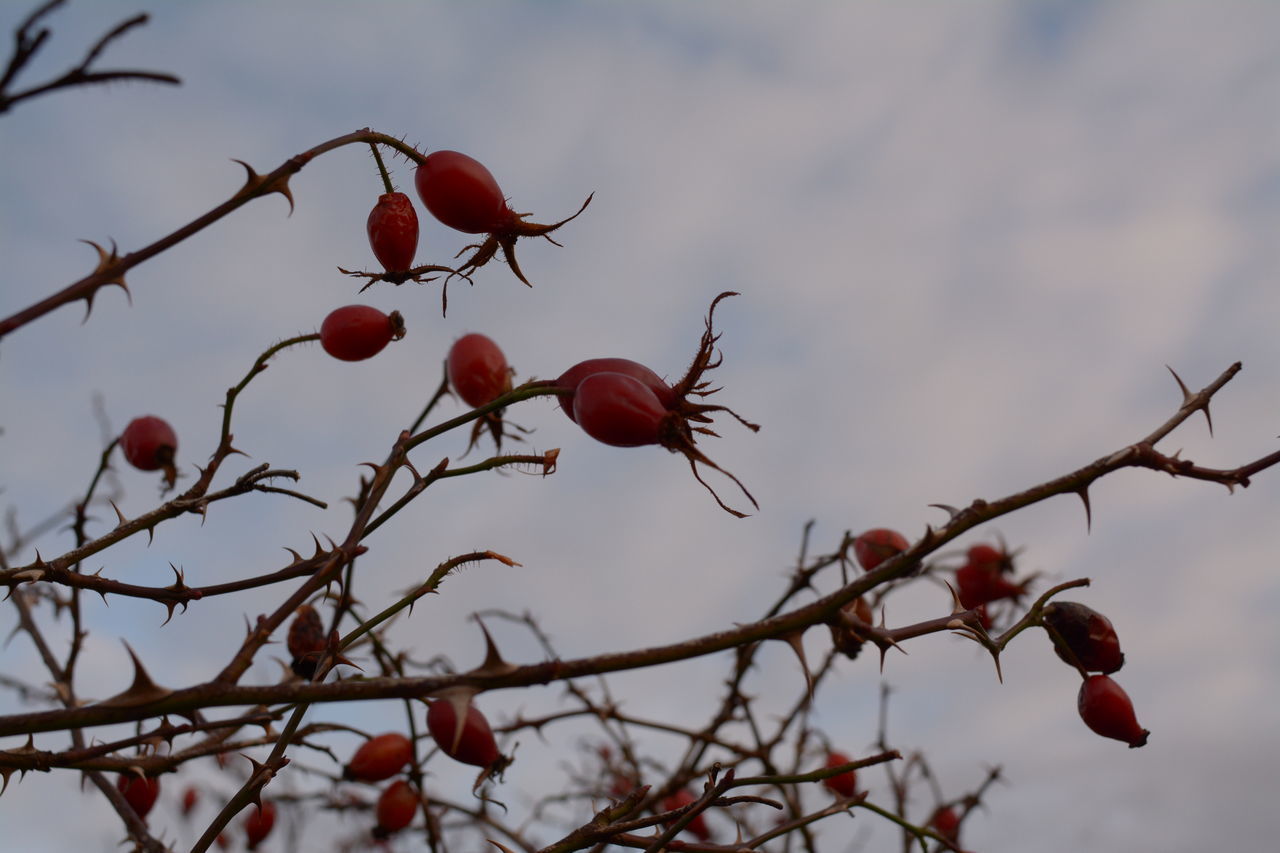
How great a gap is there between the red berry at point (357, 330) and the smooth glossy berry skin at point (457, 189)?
0.38m

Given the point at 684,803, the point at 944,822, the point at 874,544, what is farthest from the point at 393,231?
the point at 944,822

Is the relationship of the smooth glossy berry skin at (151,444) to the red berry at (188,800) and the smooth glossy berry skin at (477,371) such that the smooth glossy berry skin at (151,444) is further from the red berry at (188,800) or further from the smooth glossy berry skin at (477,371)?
the red berry at (188,800)

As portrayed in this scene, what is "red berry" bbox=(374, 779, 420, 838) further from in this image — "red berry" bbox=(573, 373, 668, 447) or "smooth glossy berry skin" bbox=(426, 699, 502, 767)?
"red berry" bbox=(573, 373, 668, 447)

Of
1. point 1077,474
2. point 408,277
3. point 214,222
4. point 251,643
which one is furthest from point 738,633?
point 408,277

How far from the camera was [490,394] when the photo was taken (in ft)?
9.39

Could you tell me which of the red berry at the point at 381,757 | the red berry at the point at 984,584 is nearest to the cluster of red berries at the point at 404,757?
the red berry at the point at 381,757

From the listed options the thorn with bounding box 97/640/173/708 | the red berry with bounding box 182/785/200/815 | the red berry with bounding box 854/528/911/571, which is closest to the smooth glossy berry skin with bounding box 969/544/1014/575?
the red berry with bounding box 854/528/911/571

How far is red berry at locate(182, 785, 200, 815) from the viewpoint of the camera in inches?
300

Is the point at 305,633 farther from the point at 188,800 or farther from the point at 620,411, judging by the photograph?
the point at 188,800

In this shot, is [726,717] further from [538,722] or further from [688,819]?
[688,819]

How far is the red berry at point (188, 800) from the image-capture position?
7621mm

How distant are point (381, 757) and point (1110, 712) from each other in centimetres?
216

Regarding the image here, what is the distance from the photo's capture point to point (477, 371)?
9.34 ft

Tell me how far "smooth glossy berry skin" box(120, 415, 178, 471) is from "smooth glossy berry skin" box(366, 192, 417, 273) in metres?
1.35
